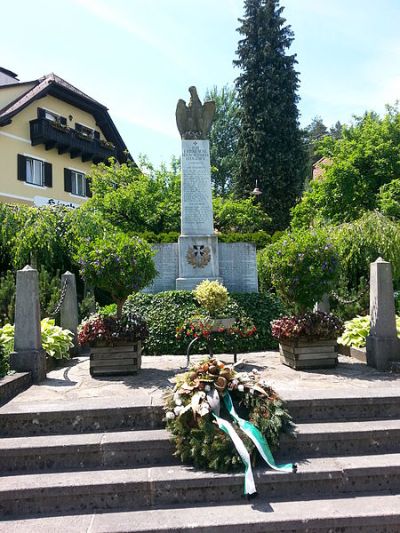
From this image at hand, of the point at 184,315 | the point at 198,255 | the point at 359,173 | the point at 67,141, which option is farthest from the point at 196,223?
the point at 67,141

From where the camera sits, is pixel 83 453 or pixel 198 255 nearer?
pixel 83 453

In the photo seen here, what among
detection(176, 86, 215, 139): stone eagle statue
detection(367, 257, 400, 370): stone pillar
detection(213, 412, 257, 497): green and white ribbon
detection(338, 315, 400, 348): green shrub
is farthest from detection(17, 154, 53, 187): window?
detection(213, 412, 257, 497): green and white ribbon

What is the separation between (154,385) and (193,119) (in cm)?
866

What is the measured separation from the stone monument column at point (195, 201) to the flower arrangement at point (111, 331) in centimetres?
491

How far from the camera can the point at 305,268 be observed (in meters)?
6.82

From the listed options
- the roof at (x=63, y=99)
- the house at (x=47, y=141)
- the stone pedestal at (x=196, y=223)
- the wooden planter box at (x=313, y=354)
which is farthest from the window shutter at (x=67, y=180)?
the wooden planter box at (x=313, y=354)

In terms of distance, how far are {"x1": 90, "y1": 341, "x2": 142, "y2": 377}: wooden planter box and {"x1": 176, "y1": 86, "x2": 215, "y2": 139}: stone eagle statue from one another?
24.8 feet

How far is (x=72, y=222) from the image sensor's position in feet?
50.4

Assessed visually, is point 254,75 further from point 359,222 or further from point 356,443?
point 356,443

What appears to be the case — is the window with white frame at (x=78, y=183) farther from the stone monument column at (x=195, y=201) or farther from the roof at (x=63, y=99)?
the stone monument column at (x=195, y=201)

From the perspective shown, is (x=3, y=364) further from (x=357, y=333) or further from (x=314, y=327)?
(x=357, y=333)

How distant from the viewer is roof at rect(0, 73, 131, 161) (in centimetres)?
2369

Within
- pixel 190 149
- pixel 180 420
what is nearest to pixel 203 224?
pixel 190 149

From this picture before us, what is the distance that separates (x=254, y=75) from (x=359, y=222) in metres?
19.8
